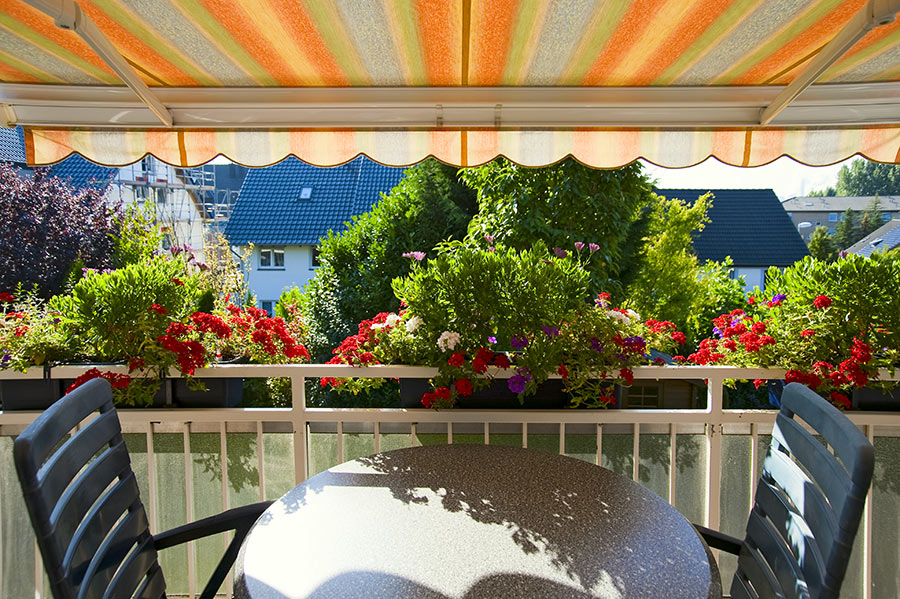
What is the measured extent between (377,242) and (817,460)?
8.40 meters

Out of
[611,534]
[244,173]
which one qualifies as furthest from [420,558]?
[244,173]

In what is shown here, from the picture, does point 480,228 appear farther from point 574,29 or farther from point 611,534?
point 611,534

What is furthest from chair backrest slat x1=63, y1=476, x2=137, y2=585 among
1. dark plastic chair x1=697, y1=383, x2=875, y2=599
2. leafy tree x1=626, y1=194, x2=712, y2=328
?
leafy tree x1=626, y1=194, x2=712, y2=328

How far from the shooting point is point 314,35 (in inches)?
71.7

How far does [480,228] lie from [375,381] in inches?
229

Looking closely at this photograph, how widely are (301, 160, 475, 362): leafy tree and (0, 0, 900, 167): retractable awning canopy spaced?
656 centimetres

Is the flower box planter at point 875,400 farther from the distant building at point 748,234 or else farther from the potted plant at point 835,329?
the distant building at point 748,234

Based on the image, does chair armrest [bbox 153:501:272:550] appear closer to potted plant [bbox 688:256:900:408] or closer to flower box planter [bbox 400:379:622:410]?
flower box planter [bbox 400:379:622:410]

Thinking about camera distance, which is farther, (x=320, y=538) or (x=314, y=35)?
(x=314, y=35)

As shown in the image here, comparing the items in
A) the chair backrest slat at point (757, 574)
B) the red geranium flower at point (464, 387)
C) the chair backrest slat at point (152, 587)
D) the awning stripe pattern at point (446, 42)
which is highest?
the awning stripe pattern at point (446, 42)

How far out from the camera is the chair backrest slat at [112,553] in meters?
1.11

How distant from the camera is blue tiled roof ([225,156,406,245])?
18.9 m

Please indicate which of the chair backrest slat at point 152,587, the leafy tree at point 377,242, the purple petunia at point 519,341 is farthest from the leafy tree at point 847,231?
the chair backrest slat at point 152,587

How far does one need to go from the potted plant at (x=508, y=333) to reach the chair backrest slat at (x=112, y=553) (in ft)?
3.28
